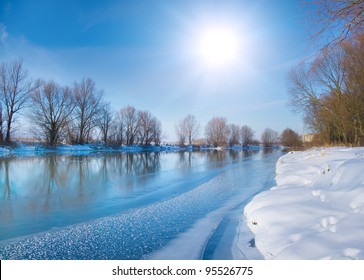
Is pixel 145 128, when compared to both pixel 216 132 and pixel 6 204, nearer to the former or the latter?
pixel 216 132

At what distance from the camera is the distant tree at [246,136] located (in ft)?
293

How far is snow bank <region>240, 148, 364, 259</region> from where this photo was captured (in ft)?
7.22

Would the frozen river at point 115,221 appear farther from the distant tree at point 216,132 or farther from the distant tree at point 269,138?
the distant tree at point 269,138

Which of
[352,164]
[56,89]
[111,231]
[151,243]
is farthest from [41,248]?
[56,89]

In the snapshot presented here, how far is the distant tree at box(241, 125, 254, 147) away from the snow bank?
8645 centimetres

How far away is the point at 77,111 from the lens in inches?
1527

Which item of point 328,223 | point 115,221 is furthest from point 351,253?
point 115,221

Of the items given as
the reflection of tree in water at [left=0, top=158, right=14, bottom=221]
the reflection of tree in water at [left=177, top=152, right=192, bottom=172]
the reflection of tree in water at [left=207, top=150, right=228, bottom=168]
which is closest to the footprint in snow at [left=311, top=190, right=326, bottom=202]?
the reflection of tree in water at [left=0, top=158, right=14, bottom=221]

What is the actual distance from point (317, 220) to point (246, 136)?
9121cm


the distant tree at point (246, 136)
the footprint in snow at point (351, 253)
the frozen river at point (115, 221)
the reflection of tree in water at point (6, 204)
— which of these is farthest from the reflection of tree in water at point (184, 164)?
the distant tree at point (246, 136)

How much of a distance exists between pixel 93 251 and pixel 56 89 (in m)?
38.1

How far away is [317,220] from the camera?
2826 millimetres
